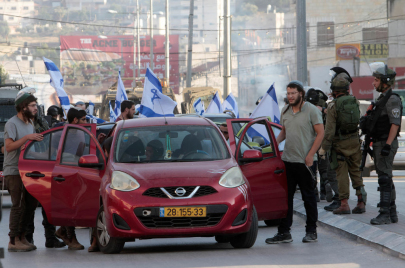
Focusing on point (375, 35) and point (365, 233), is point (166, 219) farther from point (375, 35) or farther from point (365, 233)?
point (375, 35)

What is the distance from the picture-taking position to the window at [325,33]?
275 feet

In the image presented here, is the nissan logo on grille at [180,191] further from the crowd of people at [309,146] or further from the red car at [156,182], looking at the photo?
the crowd of people at [309,146]

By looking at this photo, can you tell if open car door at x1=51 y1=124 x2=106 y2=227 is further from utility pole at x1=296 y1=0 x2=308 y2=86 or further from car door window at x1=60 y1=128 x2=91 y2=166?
utility pole at x1=296 y1=0 x2=308 y2=86

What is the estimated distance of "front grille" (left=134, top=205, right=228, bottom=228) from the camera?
23.5ft

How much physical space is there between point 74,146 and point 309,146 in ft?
8.79

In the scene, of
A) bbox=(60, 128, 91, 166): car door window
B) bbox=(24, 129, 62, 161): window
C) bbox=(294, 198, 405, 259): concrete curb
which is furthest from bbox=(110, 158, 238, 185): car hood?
bbox=(294, 198, 405, 259): concrete curb

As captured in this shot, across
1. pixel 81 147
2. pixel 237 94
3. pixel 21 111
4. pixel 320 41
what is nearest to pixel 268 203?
pixel 81 147

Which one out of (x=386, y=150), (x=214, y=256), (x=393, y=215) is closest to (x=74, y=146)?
(x=214, y=256)

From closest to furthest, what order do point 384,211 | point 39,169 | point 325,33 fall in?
point 39,169, point 384,211, point 325,33

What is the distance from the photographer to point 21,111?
8.13m

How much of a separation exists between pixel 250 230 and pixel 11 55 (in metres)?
150

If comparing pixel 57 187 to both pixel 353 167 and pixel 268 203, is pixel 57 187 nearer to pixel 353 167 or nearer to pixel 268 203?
pixel 268 203

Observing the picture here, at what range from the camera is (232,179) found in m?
7.46

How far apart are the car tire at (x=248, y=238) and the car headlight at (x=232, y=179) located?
16.5 inches
